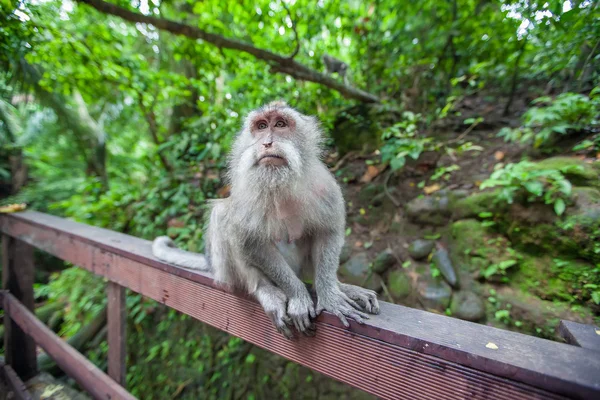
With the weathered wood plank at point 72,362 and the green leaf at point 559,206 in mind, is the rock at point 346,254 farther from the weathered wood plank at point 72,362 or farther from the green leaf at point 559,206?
the weathered wood plank at point 72,362

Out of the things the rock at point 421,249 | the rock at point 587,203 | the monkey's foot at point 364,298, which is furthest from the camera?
the rock at point 421,249

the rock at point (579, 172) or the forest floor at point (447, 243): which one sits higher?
the rock at point (579, 172)

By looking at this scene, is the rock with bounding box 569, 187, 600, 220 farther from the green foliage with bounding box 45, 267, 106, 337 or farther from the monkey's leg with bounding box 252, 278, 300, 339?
the green foliage with bounding box 45, 267, 106, 337

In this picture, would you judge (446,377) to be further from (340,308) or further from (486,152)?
(486,152)

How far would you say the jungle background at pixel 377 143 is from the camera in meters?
2.41

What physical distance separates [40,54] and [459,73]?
212 inches

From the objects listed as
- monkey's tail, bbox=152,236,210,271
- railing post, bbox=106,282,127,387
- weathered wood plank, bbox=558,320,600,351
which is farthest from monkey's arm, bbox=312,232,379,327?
railing post, bbox=106,282,127,387

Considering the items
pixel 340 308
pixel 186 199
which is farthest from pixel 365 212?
pixel 340 308

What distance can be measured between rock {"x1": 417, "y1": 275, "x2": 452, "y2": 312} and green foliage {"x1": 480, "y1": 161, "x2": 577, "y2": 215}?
0.94 m

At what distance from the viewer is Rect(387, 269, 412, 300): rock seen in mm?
2938

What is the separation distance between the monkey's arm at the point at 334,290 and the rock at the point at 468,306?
61.6 inches

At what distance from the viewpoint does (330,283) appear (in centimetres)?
145

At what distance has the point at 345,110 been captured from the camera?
445cm

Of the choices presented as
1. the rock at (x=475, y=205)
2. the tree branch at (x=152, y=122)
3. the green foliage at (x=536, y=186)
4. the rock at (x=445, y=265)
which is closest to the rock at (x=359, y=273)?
the rock at (x=445, y=265)
